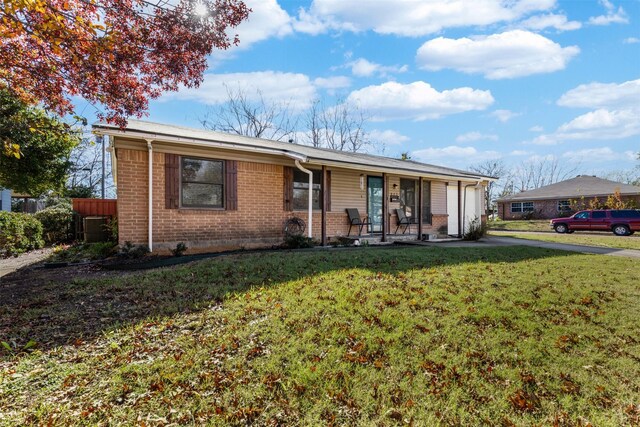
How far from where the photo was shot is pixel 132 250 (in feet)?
26.0

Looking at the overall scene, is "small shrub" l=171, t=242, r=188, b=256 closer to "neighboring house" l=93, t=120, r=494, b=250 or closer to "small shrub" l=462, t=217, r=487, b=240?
"neighboring house" l=93, t=120, r=494, b=250

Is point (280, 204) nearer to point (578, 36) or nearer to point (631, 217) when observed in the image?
point (578, 36)

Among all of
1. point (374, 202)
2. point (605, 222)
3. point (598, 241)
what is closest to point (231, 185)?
point (374, 202)

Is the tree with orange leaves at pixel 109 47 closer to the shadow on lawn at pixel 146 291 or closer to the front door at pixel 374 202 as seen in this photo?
the shadow on lawn at pixel 146 291

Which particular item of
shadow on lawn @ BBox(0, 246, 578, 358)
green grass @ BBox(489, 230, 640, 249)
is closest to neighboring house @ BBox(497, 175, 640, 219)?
green grass @ BBox(489, 230, 640, 249)

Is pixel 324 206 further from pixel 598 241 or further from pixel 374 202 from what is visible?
pixel 598 241

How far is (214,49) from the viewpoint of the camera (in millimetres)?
5754

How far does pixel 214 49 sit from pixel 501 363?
19.6 ft

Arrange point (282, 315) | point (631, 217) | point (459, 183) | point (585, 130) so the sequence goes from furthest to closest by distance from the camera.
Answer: point (585, 130), point (631, 217), point (459, 183), point (282, 315)

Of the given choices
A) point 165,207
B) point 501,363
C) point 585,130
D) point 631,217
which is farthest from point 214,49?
point 585,130

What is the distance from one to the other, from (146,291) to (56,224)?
1009cm

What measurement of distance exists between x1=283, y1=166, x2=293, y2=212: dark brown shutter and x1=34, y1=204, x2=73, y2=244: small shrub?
8299 millimetres

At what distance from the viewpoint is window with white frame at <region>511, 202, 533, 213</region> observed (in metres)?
35.1

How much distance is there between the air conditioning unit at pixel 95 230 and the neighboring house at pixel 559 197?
3550 centimetres
